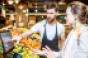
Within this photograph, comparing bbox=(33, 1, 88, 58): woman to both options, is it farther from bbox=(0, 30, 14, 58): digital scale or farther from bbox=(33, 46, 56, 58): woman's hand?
bbox=(0, 30, 14, 58): digital scale

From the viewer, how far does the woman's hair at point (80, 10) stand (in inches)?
116

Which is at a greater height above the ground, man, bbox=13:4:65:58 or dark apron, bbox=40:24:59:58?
man, bbox=13:4:65:58

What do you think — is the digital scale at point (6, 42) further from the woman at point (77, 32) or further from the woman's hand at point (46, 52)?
the woman at point (77, 32)

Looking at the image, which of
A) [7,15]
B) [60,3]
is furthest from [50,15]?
[7,15]

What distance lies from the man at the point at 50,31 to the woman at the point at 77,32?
0.19ft

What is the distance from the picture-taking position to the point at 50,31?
9.89 ft

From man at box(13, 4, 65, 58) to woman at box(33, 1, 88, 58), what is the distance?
59 mm

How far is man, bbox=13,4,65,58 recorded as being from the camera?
2998 millimetres

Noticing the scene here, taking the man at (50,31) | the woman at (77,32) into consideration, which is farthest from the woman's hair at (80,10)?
the man at (50,31)

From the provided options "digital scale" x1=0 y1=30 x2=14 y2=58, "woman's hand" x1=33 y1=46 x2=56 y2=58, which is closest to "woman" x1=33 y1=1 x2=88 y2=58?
"woman's hand" x1=33 y1=46 x2=56 y2=58

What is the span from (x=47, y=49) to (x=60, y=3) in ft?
1.09

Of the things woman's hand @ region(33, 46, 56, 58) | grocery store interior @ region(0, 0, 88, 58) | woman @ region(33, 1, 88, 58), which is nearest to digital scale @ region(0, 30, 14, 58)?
grocery store interior @ region(0, 0, 88, 58)

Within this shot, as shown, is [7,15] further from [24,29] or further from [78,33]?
[78,33]

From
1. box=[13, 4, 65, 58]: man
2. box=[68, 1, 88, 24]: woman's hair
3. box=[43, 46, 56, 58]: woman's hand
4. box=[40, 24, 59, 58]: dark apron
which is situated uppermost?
box=[68, 1, 88, 24]: woman's hair
